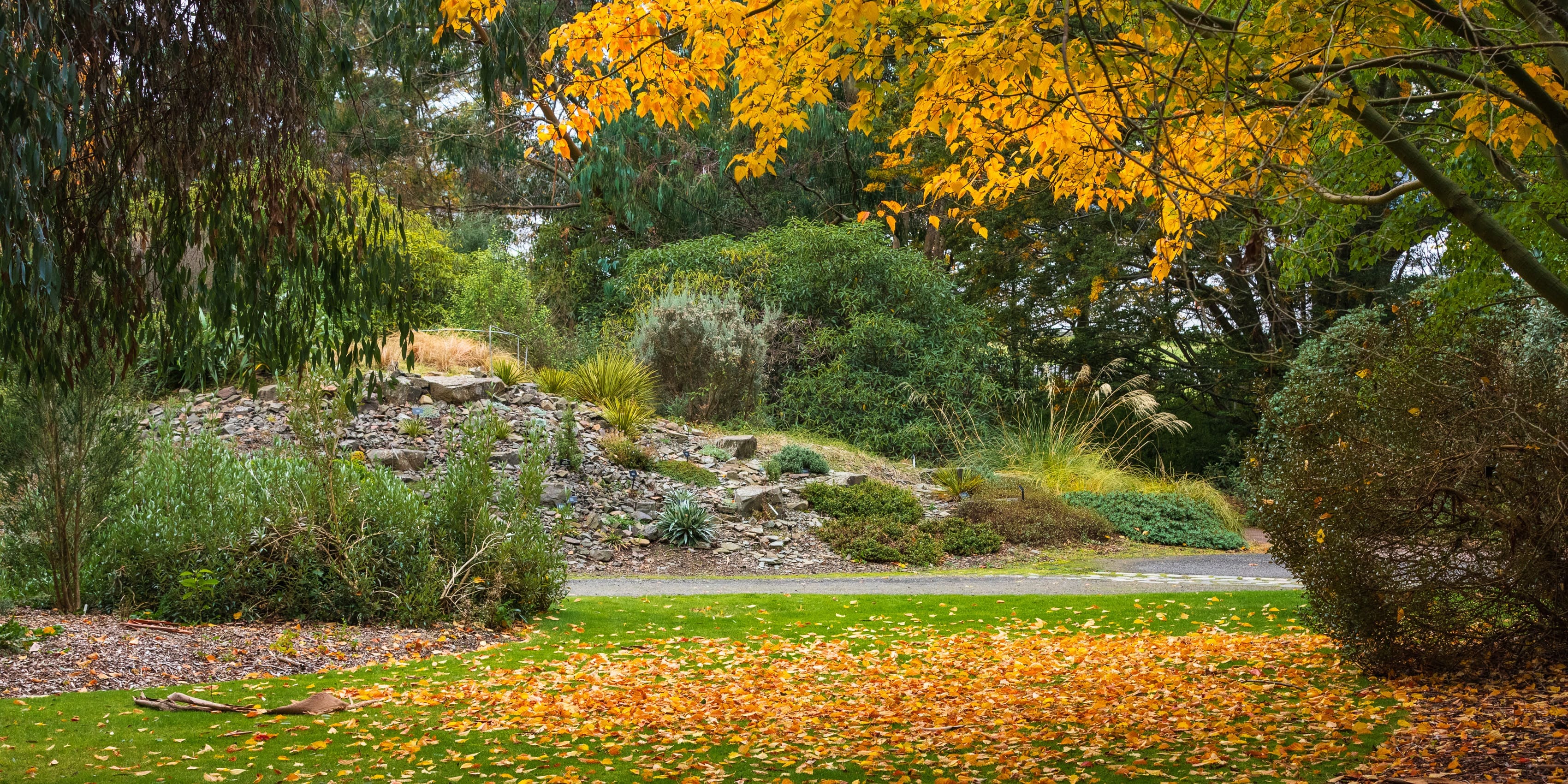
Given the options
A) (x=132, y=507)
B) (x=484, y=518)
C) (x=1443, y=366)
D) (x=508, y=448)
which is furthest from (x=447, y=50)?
(x=508, y=448)

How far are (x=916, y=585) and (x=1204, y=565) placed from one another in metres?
3.42

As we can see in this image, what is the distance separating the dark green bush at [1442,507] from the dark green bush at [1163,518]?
7.61 meters

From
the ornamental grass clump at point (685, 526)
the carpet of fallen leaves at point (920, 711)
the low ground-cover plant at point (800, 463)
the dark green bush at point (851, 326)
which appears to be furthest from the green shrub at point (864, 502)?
the carpet of fallen leaves at point (920, 711)

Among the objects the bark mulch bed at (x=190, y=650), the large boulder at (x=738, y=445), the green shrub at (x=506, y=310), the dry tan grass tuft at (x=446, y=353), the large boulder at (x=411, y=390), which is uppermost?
the green shrub at (x=506, y=310)

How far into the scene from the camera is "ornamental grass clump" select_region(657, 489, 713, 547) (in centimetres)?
1109

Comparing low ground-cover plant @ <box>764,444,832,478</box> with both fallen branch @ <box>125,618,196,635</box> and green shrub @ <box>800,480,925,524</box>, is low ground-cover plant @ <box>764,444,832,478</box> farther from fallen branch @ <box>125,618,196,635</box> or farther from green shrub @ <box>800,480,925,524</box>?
fallen branch @ <box>125,618,196,635</box>

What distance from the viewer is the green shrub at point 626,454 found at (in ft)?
41.3

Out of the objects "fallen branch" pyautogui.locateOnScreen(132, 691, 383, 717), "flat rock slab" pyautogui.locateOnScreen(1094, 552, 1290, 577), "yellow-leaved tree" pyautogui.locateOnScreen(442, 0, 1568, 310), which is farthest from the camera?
"flat rock slab" pyautogui.locateOnScreen(1094, 552, 1290, 577)

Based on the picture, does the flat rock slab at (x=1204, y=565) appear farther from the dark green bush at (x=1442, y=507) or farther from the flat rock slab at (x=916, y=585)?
the dark green bush at (x=1442, y=507)

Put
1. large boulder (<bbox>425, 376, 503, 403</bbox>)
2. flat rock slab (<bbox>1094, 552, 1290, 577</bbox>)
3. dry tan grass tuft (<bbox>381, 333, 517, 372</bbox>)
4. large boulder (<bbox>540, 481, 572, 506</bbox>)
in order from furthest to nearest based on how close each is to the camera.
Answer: dry tan grass tuft (<bbox>381, 333, 517, 372</bbox>)
large boulder (<bbox>425, 376, 503, 403</bbox>)
large boulder (<bbox>540, 481, 572, 506</bbox>)
flat rock slab (<bbox>1094, 552, 1290, 577</bbox>)

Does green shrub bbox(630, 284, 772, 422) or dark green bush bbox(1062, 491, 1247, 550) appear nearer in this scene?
dark green bush bbox(1062, 491, 1247, 550)

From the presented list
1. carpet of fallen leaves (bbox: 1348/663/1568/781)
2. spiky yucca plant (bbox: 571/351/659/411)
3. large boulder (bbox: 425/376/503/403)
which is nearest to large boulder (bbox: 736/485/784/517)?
spiky yucca plant (bbox: 571/351/659/411)

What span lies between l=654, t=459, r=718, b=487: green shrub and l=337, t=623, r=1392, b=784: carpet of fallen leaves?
5.87m

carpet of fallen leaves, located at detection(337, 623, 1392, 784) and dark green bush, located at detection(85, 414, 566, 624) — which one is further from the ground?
dark green bush, located at detection(85, 414, 566, 624)
